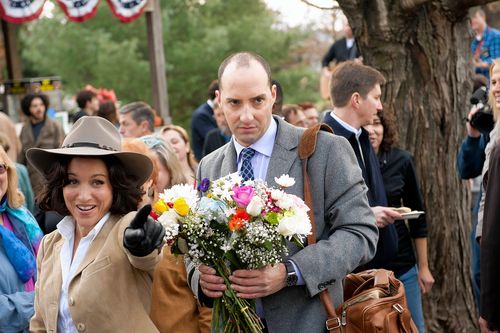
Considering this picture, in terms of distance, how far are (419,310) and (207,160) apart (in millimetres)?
2387

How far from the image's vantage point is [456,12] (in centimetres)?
654

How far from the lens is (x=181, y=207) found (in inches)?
137

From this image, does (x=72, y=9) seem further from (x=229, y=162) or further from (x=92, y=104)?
(x=229, y=162)

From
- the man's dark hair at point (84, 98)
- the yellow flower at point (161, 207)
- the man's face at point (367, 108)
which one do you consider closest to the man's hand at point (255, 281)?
the yellow flower at point (161, 207)

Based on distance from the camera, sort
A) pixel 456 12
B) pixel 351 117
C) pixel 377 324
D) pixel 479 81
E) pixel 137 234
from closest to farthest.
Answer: pixel 137 234
pixel 377 324
pixel 351 117
pixel 456 12
pixel 479 81

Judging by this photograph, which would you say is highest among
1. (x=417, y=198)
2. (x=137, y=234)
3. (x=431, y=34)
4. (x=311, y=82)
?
(x=431, y=34)

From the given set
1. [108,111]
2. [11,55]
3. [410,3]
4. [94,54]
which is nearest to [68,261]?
[410,3]

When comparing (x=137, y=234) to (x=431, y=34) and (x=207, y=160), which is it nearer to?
(x=207, y=160)

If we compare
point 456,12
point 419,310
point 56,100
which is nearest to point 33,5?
point 56,100

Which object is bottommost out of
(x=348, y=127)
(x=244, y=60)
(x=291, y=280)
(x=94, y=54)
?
(x=94, y=54)

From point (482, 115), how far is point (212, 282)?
3.31m

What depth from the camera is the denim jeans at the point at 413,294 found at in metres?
5.80

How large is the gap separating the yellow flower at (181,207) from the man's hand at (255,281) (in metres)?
0.35

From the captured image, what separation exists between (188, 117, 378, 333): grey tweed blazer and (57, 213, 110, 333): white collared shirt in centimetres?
54
